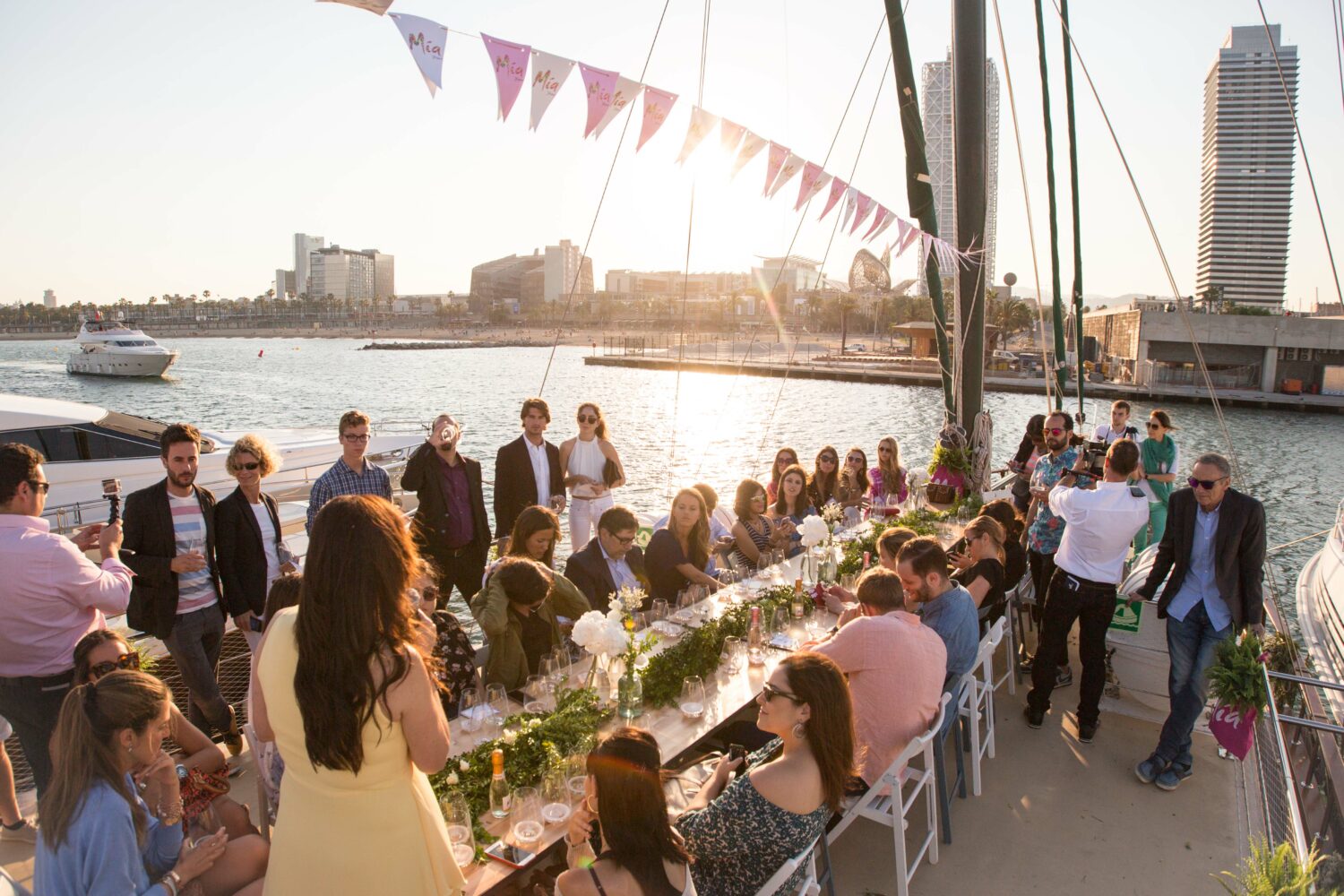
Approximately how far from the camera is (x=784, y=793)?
2.25 m

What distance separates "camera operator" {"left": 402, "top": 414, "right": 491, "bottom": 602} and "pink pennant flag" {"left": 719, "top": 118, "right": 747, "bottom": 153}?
3.40 meters

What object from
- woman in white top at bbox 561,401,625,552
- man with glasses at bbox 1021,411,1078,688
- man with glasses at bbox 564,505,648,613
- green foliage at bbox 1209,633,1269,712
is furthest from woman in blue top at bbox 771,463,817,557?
green foliage at bbox 1209,633,1269,712

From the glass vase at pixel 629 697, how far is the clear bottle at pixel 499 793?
0.70 meters

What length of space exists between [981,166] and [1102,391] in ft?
129

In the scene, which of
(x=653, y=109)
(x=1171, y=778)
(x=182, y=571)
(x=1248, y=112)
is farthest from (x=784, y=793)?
(x=1248, y=112)

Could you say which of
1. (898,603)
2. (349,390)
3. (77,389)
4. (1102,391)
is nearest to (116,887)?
(898,603)

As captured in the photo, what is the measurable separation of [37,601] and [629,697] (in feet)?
7.89

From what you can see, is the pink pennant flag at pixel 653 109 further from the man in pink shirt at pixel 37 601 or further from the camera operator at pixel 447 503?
the man in pink shirt at pixel 37 601

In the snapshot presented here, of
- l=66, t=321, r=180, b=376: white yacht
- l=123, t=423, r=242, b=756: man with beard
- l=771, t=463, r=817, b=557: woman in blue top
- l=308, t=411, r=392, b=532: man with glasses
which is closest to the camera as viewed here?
l=123, t=423, r=242, b=756: man with beard

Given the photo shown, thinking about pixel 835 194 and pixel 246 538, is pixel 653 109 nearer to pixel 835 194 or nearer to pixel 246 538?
pixel 835 194

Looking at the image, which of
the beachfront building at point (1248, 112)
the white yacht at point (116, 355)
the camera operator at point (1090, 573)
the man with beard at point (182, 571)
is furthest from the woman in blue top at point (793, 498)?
the white yacht at point (116, 355)

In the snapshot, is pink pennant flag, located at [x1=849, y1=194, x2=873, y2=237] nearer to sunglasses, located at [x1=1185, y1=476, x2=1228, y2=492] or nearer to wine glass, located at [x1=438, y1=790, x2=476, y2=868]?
sunglasses, located at [x1=1185, y1=476, x2=1228, y2=492]

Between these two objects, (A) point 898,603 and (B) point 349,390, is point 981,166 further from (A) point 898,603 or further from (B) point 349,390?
(B) point 349,390

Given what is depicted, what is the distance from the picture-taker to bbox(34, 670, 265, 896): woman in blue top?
201cm
